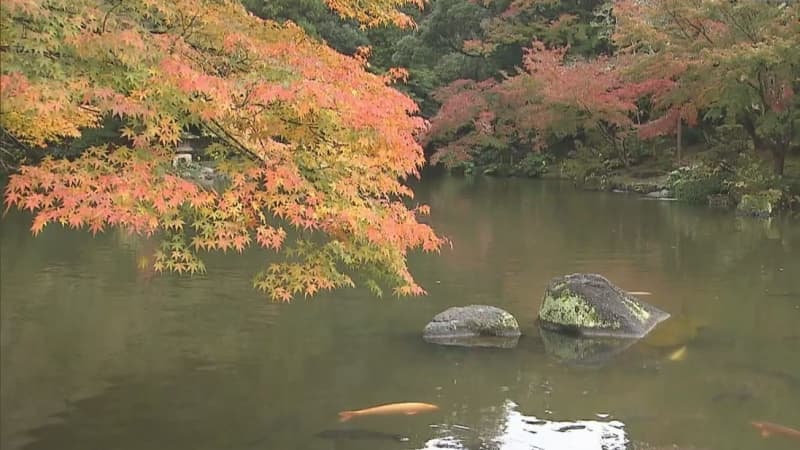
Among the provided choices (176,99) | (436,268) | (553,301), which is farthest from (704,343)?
(176,99)

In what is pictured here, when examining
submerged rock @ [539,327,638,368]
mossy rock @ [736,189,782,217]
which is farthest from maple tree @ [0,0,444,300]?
mossy rock @ [736,189,782,217]

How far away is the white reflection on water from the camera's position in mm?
5672

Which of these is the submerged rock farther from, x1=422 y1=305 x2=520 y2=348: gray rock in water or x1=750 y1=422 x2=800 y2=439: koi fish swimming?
x1=750 y1=422 x2=800 y2=439: koi fish swimming

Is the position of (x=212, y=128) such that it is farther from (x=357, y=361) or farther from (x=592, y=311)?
(x=592, y=311)

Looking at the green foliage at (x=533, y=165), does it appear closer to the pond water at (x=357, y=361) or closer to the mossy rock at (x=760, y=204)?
the mossy rock at (x=760, y=204)

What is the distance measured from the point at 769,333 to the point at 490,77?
25624mm

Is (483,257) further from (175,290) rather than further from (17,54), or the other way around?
(17,54)

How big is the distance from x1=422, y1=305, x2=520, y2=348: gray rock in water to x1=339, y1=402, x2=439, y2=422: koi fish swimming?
1.78 metres

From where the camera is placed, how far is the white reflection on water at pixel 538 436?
5672 mm

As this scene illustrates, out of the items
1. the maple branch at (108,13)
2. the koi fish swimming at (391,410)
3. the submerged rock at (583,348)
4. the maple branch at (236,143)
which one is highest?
the maple branch at (108,13)

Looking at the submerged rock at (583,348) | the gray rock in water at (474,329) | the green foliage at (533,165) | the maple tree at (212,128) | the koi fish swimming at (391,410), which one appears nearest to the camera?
the maple tree at (212,128)

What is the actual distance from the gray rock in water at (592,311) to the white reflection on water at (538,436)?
2418mm

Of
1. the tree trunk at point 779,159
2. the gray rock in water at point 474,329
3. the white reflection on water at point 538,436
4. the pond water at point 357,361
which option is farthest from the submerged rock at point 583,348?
the tree trunk at point 779,159

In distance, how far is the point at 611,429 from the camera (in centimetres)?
601
